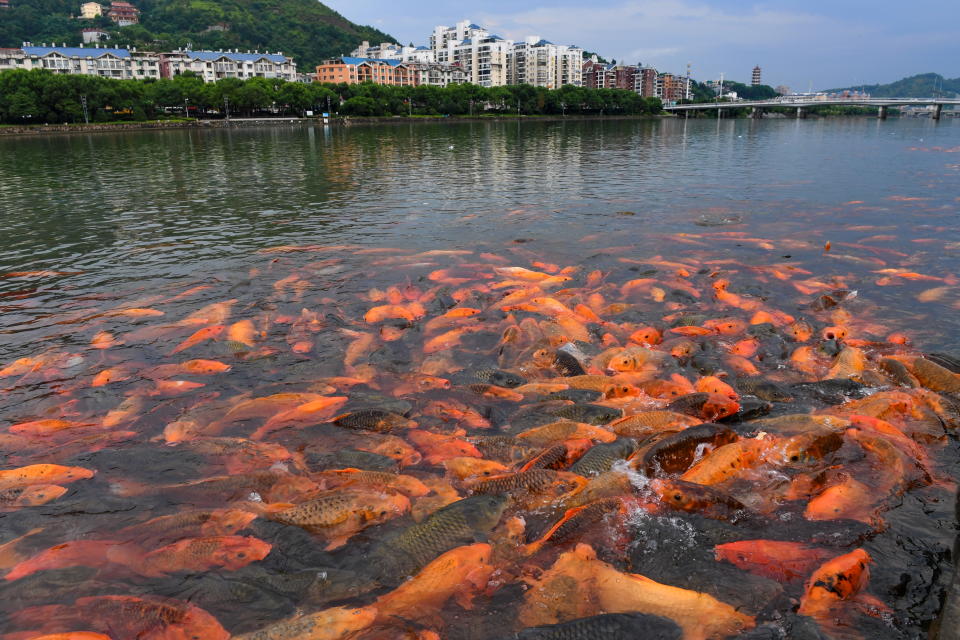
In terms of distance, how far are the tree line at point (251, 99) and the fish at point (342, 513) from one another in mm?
99484

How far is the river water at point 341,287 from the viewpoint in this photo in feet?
18.1

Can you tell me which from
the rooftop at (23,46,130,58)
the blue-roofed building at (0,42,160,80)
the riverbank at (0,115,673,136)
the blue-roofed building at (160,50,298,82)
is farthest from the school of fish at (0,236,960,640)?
the rooftop at (23,46,130,58)

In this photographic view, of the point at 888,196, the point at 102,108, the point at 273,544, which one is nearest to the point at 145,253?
the point at 273,544

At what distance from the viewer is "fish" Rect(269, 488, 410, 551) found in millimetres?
5914

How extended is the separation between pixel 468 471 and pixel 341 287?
8.19 metres

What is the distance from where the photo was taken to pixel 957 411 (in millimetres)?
7703

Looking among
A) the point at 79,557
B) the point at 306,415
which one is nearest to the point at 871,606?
the point at 306,415

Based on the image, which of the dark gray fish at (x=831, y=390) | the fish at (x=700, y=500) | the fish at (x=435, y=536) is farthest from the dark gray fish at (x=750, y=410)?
the fish at (x=435, y=536)

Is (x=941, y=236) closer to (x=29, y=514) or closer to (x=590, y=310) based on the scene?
(x=590, y=310)

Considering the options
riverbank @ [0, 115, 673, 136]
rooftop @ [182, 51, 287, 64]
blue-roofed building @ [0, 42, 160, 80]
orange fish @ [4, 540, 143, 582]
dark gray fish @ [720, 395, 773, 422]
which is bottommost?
orange fish @ [4, 540, 143, 582]

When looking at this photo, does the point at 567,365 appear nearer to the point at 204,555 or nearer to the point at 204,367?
the point at 204,555

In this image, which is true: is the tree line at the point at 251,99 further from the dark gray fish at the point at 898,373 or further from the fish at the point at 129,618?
the dark gray fish at the point at 898,373

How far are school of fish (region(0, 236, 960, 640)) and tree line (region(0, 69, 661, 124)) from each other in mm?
95164

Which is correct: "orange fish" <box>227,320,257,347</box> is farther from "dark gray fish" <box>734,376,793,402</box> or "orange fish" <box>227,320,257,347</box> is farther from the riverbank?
the riverbank
